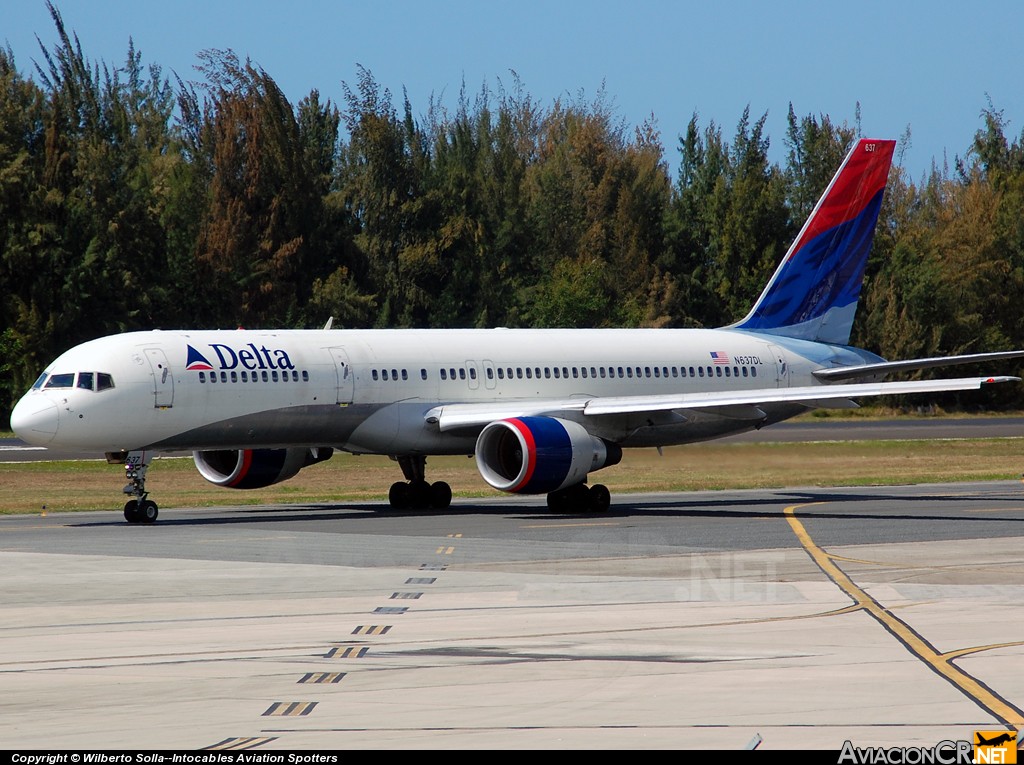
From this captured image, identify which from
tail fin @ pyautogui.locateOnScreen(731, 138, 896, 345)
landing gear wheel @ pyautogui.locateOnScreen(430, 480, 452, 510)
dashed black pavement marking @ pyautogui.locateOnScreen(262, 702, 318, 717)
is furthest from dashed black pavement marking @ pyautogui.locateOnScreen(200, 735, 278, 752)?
tail fin @ pyautogui.locateOnScreen(731, 138, 896, 345)

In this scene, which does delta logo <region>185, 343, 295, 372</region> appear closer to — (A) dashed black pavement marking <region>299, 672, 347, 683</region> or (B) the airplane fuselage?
(B) the airplane fuselage

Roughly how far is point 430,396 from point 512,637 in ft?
63.1

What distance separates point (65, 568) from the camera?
21391 mm

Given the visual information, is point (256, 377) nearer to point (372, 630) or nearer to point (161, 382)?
point (161, 382)

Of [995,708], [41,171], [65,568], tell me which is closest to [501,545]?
[65,568]

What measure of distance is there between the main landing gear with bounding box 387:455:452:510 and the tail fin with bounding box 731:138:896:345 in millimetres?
10635

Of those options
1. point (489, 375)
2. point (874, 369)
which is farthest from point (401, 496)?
point (874, 369)

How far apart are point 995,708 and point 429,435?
76.3 ft

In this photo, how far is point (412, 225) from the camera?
86.5 metres

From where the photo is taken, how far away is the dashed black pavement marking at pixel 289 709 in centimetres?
1096

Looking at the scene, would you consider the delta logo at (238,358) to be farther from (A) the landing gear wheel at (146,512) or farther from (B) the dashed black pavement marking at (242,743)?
(B) the dashed black pavement marking at (242,743)

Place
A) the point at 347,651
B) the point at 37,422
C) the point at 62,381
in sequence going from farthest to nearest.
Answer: the point at 62,381 < the point at 37,422 < the point at 347,651

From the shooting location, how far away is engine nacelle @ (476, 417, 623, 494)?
30.8 meters

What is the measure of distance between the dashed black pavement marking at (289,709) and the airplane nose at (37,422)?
18848 millimetres
